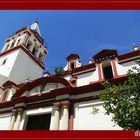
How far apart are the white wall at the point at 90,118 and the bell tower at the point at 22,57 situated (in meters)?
12.3

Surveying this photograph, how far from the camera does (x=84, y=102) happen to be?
13750mm

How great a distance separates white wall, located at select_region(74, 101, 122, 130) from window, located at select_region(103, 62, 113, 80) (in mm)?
2926

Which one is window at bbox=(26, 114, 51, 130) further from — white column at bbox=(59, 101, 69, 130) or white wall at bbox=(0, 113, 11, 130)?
white wall at bbox=(0, 113, 11, 130)

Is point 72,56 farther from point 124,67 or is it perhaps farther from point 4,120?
point 4,120

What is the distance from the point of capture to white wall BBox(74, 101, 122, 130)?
470 inches

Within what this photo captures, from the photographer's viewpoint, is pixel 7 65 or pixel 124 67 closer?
pixel 124 67

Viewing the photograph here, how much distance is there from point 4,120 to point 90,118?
329 inches

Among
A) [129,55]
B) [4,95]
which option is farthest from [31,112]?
[129,55]

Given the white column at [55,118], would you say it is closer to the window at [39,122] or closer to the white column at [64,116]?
the white column at [64,116]

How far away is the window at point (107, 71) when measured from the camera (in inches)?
599

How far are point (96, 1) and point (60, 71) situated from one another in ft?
43.0

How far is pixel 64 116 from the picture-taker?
525 inches

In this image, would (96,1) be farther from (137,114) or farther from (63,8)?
(137,114)
